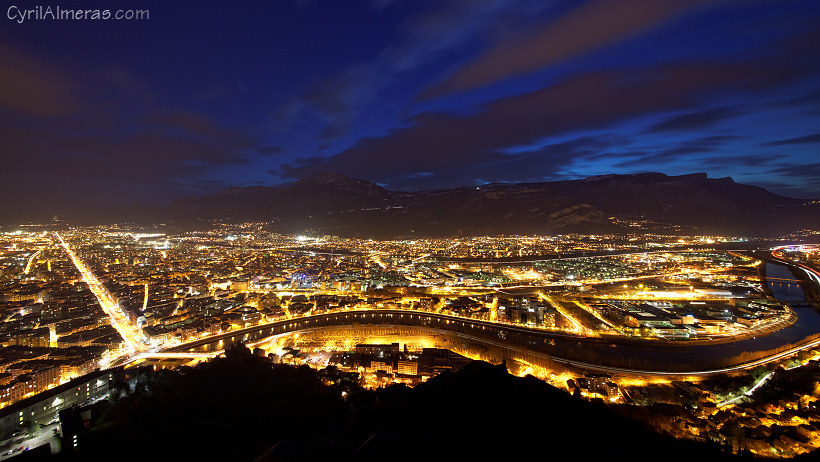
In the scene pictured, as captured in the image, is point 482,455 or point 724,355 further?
Result: point 724,355

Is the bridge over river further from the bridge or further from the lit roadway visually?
the lit roadway

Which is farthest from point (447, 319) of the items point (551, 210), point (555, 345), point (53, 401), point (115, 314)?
point (551, 210)

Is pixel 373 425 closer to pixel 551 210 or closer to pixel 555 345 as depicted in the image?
pixel 555 345

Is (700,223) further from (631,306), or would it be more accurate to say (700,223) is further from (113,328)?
(113,328)

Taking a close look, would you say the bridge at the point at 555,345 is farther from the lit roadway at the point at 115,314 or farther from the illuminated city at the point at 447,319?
the lit roadway at the point at 115,314

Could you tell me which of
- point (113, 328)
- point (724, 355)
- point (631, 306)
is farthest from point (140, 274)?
point (724, 355)

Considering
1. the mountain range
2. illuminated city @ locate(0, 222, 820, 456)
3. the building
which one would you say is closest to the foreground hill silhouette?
the building

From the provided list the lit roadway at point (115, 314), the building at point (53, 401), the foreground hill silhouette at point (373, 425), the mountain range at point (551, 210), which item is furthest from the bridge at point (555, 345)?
the mountain range at point (551, 210)
